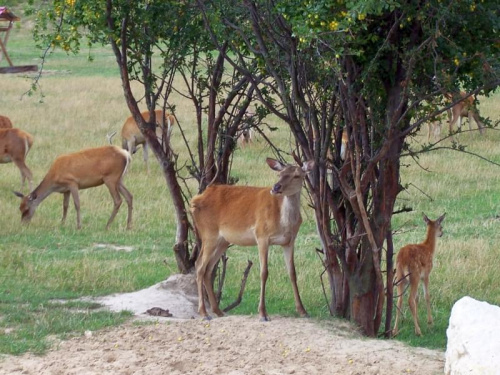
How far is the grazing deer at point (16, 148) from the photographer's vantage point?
62.8ft

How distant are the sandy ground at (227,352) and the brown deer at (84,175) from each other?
823 cm

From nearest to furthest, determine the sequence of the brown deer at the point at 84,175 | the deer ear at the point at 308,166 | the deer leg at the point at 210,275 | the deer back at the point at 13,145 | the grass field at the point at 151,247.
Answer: the deer ear at the point at 308,166, the deer leg at the point at 210,275, the grass field at the point at 151,247, the brown deer at the point at 84,175, the deer back at the point at 13,145

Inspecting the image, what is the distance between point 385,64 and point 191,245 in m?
3.09

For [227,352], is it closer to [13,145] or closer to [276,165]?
[276,165]

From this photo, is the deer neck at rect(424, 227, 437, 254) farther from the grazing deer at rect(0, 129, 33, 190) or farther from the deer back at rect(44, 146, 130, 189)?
the grazing deer at rect(0, 129, 33, 190)

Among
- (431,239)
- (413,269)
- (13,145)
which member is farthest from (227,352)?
(13,145)

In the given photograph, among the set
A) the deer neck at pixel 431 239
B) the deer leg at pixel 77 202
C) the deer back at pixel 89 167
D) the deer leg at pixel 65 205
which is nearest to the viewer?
the deer neck at pixel 431 239

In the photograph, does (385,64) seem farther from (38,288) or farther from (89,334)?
(38,288)

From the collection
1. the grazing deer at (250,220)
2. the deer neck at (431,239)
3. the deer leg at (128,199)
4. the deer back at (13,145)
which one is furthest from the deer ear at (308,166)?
the deer back at (13,145)

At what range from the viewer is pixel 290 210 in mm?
9039

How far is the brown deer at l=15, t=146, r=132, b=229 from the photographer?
1636cm

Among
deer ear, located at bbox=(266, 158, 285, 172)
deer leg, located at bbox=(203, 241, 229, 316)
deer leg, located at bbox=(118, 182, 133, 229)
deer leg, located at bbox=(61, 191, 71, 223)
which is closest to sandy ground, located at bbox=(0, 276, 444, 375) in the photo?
deer leg, located at bbox=(203, 241, 229, 316)

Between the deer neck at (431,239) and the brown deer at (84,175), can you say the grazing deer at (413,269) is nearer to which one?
the deer neck at (431,239)

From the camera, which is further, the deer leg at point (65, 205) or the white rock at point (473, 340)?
the deer leg at point (65, 205)
